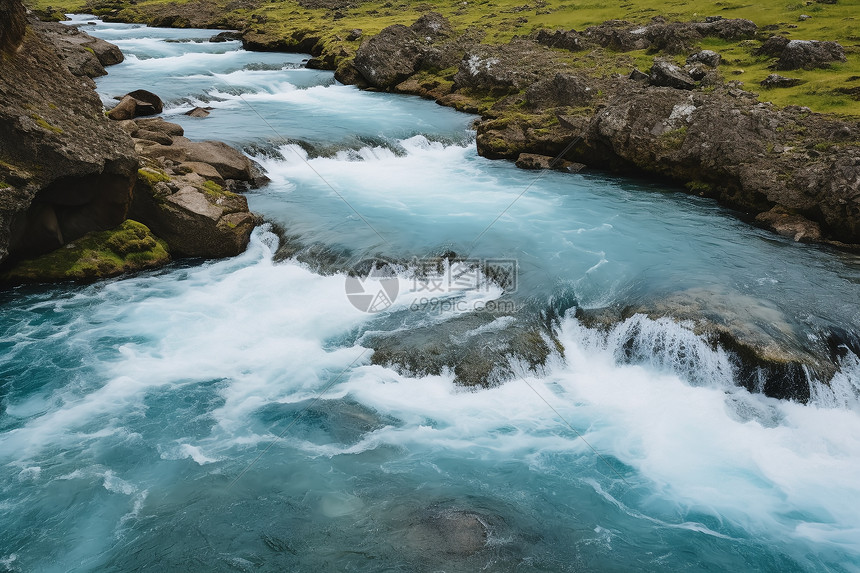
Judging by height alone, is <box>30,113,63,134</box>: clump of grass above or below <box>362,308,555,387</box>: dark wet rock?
above

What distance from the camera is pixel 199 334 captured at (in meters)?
13.9

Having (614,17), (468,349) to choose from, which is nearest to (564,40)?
(614,17)

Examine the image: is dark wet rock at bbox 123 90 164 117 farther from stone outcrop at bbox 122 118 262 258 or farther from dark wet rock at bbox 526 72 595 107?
dark wet rock at bbox 526 72 595 107

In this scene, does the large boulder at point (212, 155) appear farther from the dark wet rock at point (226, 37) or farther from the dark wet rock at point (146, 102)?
the dark wet rock at point (226, 37)

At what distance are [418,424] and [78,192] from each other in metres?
11.0

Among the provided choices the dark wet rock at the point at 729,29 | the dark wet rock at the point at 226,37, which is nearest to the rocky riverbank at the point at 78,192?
the dark wet rock at the point at 729,29

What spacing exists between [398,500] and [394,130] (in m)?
22.7

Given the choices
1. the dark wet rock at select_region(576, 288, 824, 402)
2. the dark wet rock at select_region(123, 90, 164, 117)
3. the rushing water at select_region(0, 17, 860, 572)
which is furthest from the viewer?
the dark wet rock at select_region(123, 90, 164, 117)

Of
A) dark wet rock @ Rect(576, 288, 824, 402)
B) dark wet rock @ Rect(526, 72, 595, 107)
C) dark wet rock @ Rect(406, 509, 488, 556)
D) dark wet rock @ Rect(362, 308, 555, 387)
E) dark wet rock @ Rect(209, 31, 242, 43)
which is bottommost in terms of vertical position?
dark wet rock @ Rect(406, 509, 488, 556)

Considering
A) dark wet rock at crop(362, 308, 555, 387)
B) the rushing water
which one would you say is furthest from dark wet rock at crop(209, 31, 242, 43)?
dark wet rock at crop(362, 308, 555, 387)

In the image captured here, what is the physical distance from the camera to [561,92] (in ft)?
92.1

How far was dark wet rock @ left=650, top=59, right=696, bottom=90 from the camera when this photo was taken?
26000 millimetres

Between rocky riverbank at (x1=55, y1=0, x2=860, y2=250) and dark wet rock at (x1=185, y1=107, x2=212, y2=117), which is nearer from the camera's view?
rocky riverbank at (x1=55, y1=0, x2=860, y2=250)

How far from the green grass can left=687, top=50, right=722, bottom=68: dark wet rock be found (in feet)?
2.27
